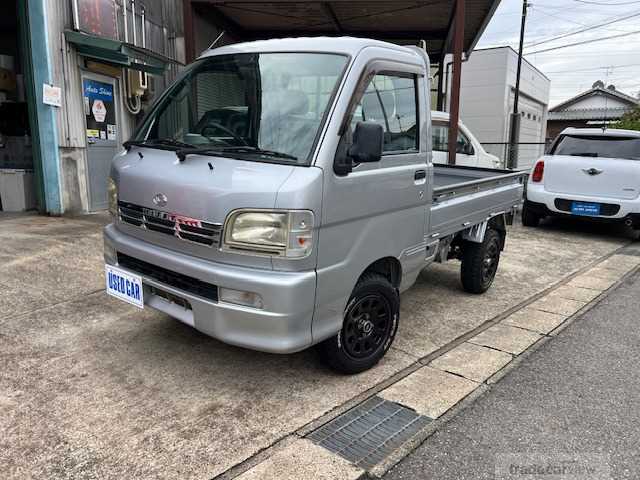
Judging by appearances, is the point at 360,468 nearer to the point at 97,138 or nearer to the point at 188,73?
the point at 188,73

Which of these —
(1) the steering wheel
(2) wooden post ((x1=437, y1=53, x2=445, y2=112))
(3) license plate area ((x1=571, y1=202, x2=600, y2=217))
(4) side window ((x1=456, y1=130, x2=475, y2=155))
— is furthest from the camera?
(2) wooden post ((x1=437, y1=53, x2=445, y2=112))

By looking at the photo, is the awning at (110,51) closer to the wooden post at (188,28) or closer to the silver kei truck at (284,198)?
the wooden post at (188,28)

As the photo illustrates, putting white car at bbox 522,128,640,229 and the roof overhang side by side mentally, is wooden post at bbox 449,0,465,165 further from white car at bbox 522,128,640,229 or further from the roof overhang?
white car at bbox 522,128,640,229

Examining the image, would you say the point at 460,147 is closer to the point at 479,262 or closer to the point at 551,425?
the point at 479,262

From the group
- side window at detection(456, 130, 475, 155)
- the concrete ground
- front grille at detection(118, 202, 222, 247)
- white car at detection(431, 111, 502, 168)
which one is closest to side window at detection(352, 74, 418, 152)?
front grille at detection(118, 202, 222, 247)

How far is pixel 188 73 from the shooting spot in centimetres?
375

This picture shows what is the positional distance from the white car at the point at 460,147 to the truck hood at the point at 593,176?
144cm

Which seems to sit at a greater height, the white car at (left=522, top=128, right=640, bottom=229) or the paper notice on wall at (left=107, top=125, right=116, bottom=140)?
the paper notice on wall at (left=107, top=125, right=116, bottom=140)

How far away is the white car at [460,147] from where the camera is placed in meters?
9.16

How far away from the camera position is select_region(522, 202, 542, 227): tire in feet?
29.6

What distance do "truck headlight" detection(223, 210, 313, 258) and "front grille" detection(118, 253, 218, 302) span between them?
1.01ft

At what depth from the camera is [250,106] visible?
126 inches

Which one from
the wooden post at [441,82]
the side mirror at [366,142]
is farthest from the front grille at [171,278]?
the wooden post at [441,82]

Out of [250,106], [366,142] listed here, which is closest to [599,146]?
[366,142]
